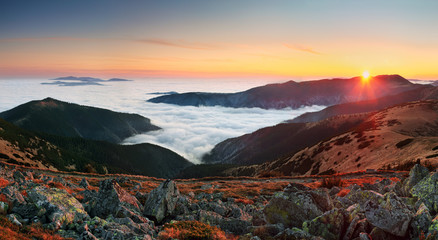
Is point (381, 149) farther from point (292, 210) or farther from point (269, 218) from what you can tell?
point (269, 218)

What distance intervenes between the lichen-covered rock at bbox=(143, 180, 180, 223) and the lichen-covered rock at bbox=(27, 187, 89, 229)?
4.24 m

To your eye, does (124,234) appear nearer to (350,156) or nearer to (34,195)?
(34,195)

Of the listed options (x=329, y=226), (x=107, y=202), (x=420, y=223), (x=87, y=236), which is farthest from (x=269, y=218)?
(x=107, y=202)

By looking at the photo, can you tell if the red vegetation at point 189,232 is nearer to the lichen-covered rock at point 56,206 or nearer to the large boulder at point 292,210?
the large boulder at point 292,210

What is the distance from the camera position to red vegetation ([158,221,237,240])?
10555 mm

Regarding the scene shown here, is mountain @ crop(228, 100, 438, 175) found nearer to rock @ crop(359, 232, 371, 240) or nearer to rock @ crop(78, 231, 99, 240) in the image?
rock @ crop(359, 232, 371, 240)

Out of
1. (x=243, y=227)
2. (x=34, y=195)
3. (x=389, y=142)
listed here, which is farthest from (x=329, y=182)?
(x=389, y=142)

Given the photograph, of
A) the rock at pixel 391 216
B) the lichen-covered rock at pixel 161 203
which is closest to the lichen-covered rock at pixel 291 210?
the rock at pixel 391 216

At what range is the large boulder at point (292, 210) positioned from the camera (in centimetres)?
1170

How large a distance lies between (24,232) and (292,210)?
1112 centimetres

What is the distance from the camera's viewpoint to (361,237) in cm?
914

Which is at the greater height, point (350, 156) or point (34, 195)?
point (34, 195)

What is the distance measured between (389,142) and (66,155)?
192756mm

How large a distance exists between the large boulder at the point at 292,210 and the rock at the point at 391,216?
2.55 m
